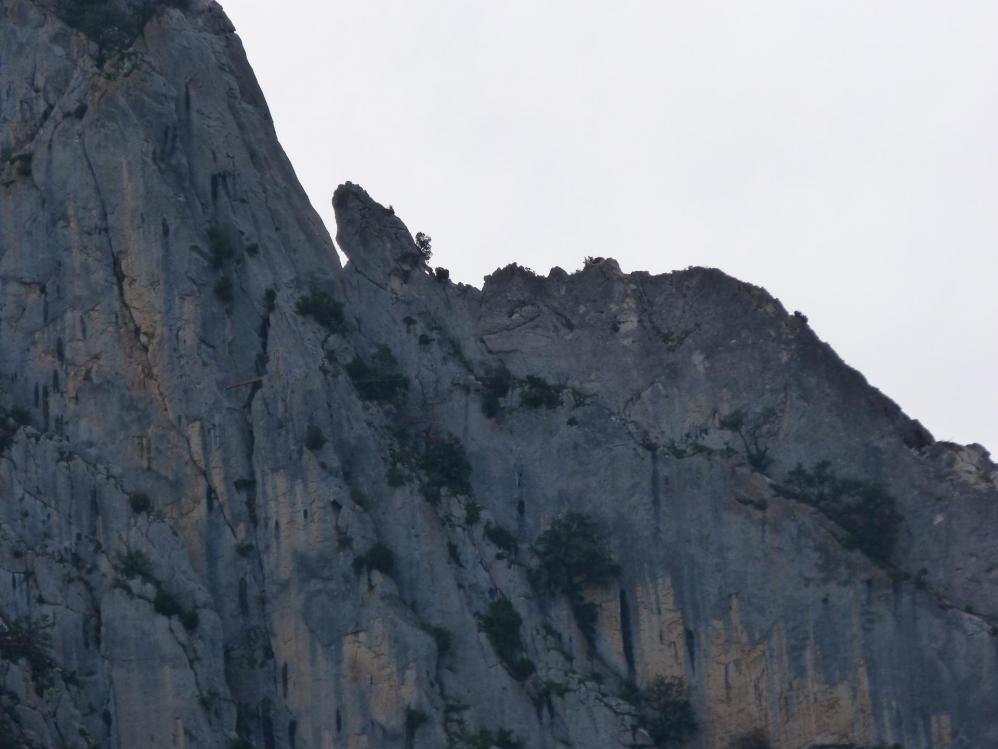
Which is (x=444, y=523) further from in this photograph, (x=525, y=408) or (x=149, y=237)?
(x=149, y=237)

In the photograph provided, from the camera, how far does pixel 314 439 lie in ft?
300

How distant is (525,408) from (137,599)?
15.3m

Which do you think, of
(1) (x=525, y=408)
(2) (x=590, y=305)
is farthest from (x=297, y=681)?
(2) (x=590, y=305)

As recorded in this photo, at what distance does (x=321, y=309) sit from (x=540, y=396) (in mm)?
7470

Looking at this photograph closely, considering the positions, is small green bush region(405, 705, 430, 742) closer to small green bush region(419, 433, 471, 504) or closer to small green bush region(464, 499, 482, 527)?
small green bush region(464, 499, 482, 527)

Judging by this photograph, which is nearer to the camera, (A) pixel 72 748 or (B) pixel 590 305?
(A) pixel 72 748

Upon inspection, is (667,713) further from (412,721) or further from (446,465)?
(446,465)

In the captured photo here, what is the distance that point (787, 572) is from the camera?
92.6 metres

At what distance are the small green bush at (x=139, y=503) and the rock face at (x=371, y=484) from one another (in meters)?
0.08

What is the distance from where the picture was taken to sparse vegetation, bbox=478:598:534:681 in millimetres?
90125

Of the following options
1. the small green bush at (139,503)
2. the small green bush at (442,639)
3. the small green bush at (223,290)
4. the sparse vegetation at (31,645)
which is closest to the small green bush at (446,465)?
the small green bush at (442,639)

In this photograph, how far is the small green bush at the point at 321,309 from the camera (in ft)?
312

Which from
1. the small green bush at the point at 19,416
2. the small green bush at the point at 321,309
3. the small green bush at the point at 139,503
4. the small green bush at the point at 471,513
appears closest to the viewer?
the small green bush at the point at 139,503

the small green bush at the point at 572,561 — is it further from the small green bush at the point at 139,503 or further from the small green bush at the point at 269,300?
the small green bush at the point at 139,503
